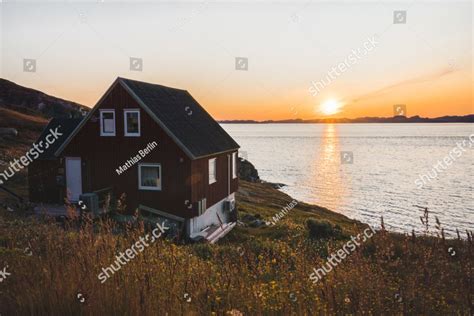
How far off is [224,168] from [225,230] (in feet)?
14.2

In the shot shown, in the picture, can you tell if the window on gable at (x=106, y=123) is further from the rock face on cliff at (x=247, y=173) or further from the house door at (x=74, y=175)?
the rock face on cliff at (x=247, y=173)

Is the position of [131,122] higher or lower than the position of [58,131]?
higher

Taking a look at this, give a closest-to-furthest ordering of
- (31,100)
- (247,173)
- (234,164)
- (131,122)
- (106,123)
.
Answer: (131,122) → (106,123) → (234,164) → (247,173) → (31,100)

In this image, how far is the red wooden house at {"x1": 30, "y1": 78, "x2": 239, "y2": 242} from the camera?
21.8m

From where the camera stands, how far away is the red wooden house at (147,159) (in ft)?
71.7

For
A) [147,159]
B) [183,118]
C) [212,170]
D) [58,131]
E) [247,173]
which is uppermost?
[183,118]

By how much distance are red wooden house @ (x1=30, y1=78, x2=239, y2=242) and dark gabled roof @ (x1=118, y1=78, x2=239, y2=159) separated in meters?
0.08

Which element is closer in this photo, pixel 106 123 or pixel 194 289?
pixel 194 289

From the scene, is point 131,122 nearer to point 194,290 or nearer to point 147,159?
point 147,159

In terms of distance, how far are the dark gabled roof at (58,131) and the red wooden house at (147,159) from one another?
9.50 ft

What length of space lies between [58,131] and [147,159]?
1005cm

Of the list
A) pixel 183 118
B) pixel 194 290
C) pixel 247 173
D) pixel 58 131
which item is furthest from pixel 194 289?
pixel 247 173

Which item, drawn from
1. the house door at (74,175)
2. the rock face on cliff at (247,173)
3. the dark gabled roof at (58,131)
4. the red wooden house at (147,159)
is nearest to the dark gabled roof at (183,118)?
the red wooden house at (147,159)

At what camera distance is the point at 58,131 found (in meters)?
28.5
